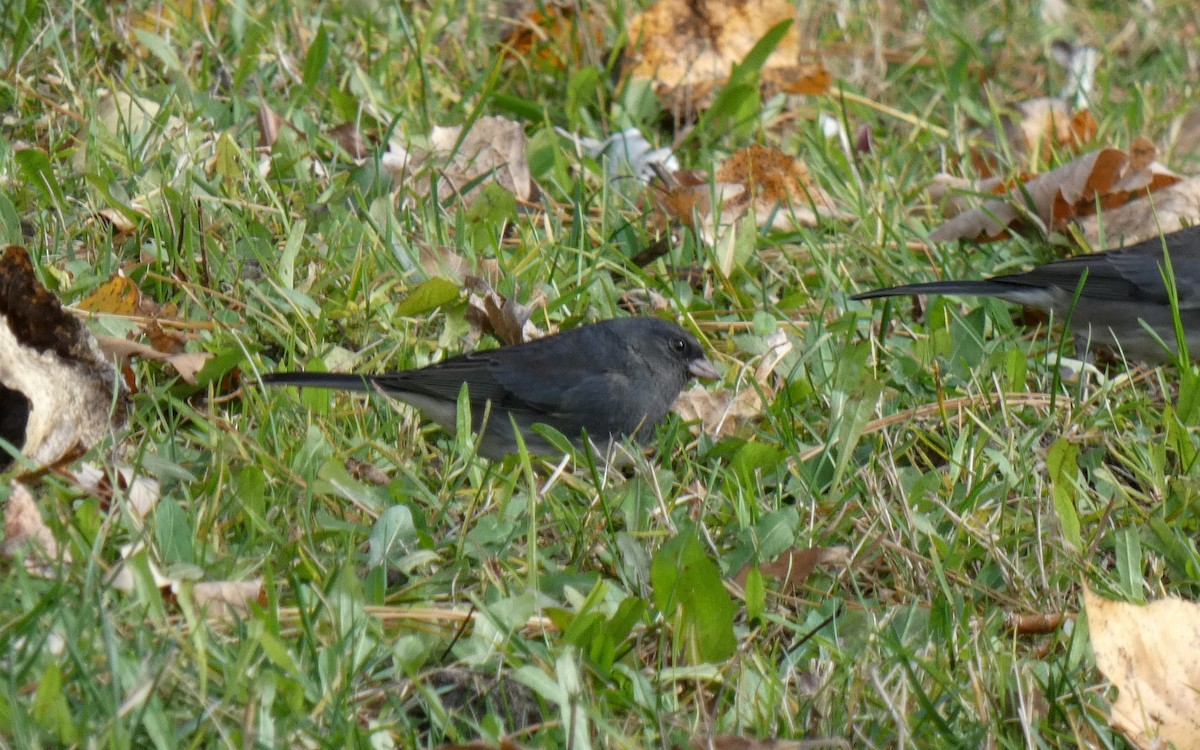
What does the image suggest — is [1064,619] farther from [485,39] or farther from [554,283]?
[485,39]

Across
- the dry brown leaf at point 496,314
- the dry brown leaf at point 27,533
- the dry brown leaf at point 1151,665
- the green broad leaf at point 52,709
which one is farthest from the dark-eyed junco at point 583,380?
the green broad leaf at point 52,709

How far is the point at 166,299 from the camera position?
3.35m

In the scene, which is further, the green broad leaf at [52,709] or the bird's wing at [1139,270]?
the bird's wing at [1139,270]

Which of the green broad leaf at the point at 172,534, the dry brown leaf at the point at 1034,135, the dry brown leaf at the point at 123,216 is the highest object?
the green broad leaf at the point at 172,534

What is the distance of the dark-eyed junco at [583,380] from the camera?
3334mm

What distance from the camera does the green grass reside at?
83.0 inches

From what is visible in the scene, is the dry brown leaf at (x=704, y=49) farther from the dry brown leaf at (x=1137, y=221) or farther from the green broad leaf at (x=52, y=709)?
the green broad leaf at (x=52, y=709)

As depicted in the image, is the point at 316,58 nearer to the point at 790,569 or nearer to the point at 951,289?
the point at 951,289

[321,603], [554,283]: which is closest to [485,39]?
[554,283]

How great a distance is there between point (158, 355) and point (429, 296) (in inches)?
27.0

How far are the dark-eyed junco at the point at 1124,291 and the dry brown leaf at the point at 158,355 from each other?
2.13m

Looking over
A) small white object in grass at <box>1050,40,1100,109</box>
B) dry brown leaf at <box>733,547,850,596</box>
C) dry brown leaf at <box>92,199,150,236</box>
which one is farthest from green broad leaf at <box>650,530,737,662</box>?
small white object in grass at <box>1050,40,1100,109</box>

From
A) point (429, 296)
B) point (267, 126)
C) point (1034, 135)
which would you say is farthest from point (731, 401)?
point (1034, 135)

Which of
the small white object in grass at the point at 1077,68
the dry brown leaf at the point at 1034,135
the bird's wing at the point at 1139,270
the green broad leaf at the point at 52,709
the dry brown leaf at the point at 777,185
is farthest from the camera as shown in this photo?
the small white object in grass at the point at 1077,68
